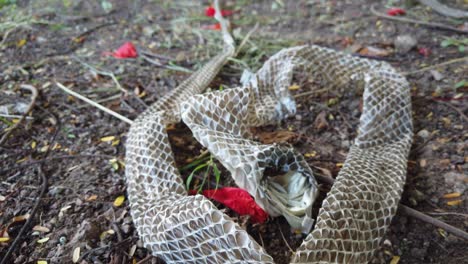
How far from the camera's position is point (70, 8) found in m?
3.82

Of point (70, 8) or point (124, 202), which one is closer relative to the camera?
point (124, 202)

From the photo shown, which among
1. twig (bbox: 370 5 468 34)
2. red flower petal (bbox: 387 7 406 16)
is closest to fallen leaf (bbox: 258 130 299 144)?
twig (bbox: 370 5 468 34)

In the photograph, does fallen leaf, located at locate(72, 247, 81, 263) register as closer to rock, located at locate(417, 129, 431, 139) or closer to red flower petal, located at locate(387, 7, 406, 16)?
rock, located at locate(417, 129, 431, 139)

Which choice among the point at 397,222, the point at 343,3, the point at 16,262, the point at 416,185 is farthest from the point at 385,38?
the point at 16,262

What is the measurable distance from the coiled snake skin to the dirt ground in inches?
4.4

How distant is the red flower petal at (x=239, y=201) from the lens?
168 cm

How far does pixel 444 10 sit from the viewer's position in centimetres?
321

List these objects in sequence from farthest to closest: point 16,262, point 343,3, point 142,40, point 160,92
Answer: point 343,3, point 142,40, point 160,92, point 16,262

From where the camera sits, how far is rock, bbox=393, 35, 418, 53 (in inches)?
113

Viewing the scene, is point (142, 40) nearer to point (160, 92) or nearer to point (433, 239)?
point (160, 92)

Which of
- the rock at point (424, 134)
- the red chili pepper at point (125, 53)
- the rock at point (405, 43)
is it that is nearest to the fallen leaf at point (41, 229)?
the red chili pepper at point (125, 53)

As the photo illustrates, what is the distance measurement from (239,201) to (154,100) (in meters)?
1.09

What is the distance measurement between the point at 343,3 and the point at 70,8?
256cm

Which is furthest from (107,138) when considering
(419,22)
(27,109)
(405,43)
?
(419,22)
